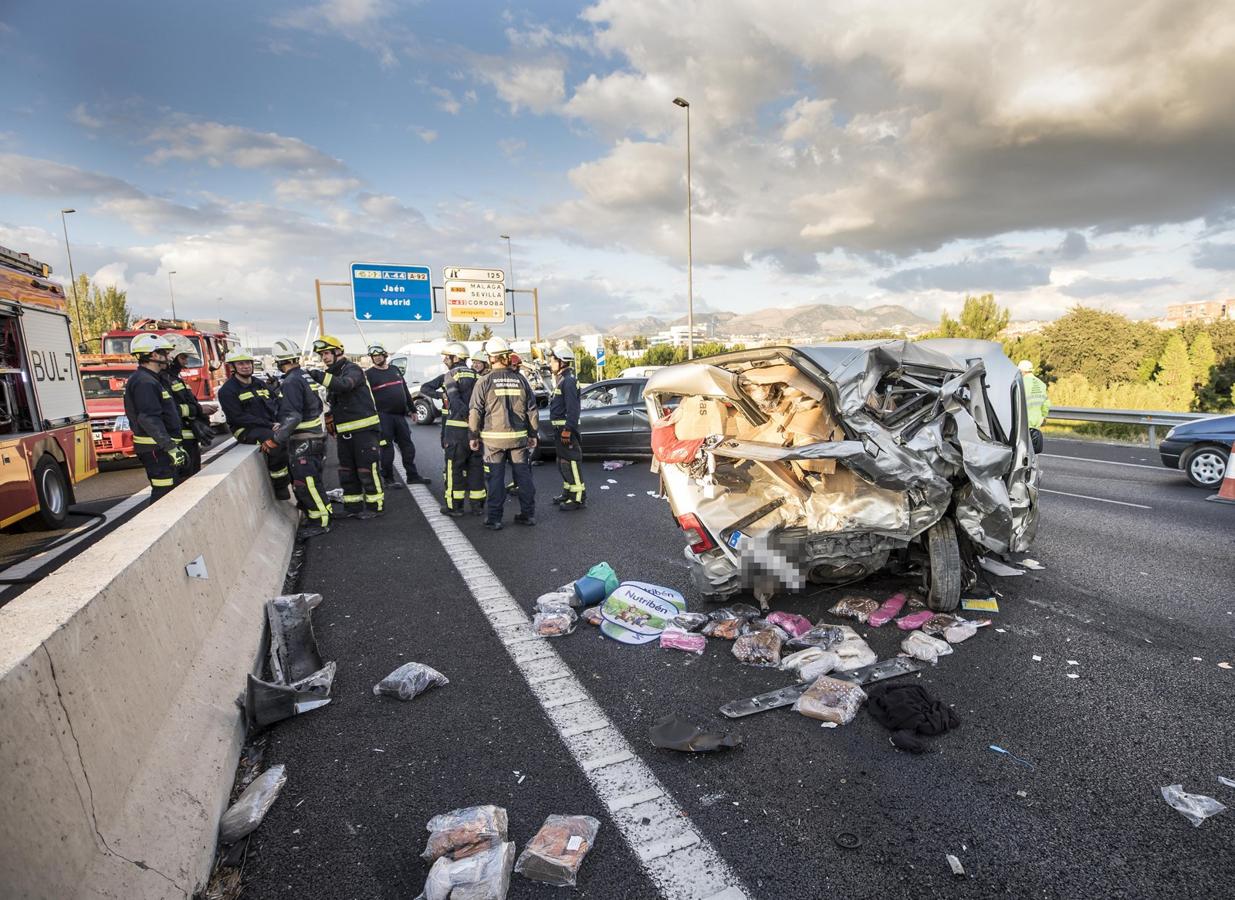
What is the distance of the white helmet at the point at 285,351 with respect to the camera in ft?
23.1

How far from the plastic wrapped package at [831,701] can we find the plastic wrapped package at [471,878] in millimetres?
1565

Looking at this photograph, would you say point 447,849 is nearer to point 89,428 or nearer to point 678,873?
point 678,873

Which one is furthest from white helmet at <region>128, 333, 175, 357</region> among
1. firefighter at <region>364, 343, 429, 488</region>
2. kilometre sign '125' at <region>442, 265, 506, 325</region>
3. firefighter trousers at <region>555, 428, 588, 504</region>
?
kilometre sign '125' at <region>442, 265, 506, 325</region>

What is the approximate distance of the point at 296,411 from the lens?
22.3ft

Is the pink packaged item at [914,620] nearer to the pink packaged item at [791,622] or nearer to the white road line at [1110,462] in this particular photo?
the pink packaged item at [791,622]

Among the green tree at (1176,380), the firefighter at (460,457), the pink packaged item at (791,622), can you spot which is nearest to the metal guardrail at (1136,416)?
the green tree at (1176,380)

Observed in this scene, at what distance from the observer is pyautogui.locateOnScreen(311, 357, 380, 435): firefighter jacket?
7.25 metres

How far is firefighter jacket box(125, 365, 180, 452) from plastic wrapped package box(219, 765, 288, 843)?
4510 mm

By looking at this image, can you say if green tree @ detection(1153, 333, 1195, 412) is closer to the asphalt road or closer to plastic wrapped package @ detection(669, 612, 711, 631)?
the asphalt road

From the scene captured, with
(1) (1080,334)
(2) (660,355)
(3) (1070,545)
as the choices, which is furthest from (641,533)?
(1) (1080,334)

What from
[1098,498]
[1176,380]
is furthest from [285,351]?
→ [1176,380]

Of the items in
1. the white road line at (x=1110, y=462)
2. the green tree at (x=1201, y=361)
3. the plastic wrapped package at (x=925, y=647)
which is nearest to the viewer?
the plastic wrapped package at (x=925, y=647)

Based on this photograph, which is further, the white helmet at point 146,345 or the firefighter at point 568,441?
the firefighter at point 568,441

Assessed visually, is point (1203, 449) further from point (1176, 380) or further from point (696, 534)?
point (1176, 380)
